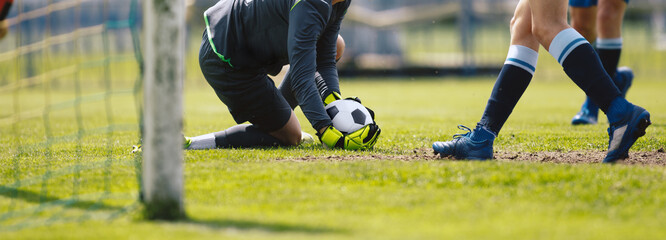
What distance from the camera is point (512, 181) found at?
3348 millimetres

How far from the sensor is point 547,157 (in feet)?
14.1

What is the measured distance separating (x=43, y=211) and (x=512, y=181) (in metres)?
2.16

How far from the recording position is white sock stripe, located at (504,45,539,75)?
4148 mm

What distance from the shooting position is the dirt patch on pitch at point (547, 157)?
4125 mm

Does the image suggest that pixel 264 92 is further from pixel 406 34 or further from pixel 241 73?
pixel 406 34

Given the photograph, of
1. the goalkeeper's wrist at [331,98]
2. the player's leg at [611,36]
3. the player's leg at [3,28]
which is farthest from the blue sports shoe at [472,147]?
the player's leg at [3,28]

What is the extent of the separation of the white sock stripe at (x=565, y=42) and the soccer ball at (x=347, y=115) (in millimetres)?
1486

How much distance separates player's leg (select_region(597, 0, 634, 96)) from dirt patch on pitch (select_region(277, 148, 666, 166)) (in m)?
1.95

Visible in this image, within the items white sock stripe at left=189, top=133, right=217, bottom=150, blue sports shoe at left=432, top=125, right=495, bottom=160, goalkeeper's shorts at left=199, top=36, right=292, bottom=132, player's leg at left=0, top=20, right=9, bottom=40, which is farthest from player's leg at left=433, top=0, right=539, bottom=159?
player's leg at left=0, top=20, right=9, bottom=40

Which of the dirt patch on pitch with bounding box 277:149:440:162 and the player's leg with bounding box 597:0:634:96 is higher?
the player's leg with bounding box 597:0:634:96

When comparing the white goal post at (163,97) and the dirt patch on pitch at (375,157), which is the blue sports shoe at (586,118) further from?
the white goal post at (163,97)

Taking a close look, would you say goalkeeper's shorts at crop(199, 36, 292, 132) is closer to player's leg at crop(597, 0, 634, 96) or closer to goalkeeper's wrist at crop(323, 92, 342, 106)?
goalkeeper's wrist at crop(323, 92, 342, 106)

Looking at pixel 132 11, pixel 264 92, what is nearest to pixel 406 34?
pixel 264 92

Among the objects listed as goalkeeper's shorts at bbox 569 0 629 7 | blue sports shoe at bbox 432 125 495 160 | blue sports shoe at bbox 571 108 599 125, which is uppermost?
goalkeeper's shorts at bbox 569 0 629 7
